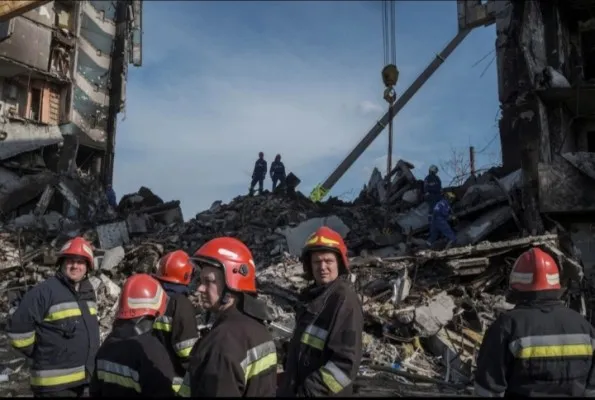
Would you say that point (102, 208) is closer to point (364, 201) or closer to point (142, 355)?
point (364, 201)

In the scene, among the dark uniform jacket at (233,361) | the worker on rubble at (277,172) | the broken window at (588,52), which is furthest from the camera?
the worker on rubble at (277,172)

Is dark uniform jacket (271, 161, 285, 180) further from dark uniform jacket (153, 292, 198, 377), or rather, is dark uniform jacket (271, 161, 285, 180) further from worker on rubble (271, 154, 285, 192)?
dark uniform jacket (153, 292, 198, 377)

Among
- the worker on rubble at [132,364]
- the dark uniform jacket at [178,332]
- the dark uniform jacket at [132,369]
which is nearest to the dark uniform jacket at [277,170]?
the dark uniform jacket at [178,332]

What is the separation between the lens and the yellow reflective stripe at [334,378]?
8.94ft

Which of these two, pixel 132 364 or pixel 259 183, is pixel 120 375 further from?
pixel 259 183

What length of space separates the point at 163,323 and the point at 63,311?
1.06 metres

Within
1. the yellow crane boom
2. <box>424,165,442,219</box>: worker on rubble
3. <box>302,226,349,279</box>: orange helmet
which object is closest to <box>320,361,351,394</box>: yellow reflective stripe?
<box>302,226,349,279</box>: orange helmet

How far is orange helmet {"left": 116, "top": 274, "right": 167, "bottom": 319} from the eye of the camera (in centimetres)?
306

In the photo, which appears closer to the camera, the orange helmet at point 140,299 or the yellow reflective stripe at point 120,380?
the yellow reflective stripe at point 120,380

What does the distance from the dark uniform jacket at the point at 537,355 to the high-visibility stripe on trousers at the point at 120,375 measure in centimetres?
185

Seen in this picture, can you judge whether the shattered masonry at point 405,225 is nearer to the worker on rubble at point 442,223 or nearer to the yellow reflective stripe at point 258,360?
the worker on rubble at point 442,223

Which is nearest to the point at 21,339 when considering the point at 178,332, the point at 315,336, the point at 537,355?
the point at 178,332

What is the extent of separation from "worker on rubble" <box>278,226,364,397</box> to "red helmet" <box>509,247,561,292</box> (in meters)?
0.95

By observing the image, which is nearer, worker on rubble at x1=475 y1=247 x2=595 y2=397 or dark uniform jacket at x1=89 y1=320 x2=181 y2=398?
dark uniform jacket at x1=89 y1=320 x2=181 y2=398
